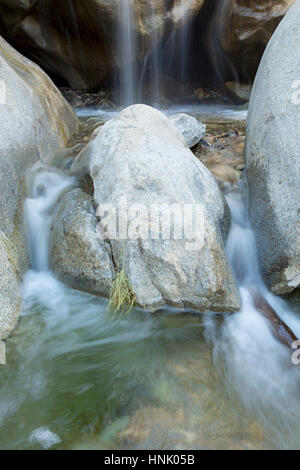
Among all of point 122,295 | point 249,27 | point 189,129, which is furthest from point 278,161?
point 249,27

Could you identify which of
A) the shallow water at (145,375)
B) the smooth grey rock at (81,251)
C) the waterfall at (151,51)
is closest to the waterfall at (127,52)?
the waterfall at (151,51)

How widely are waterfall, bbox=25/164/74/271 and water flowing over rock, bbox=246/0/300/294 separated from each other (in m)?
2.27

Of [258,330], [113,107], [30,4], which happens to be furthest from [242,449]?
[30,4]

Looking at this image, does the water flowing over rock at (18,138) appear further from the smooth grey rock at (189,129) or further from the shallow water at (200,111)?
the shallow water at (200,111)

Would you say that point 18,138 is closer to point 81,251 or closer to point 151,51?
point 81,251

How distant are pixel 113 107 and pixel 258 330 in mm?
6961

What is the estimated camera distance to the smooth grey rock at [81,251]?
3740mm

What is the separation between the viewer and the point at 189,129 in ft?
19.0

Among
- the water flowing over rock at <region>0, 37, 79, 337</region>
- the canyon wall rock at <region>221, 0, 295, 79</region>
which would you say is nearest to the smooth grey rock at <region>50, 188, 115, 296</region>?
the water flowing over rock at <region>0, 37, 79, 337</region>

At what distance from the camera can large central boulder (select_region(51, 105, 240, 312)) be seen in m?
3.54

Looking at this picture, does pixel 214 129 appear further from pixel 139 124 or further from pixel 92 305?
pixel 92 305

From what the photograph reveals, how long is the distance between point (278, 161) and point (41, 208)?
2.75 meters

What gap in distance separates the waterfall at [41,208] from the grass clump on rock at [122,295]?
3.14ft

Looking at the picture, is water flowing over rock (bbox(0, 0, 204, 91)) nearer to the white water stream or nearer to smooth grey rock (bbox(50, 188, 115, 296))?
smooth grey rock (bbox(50, 188, 115, 296))
